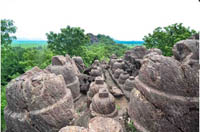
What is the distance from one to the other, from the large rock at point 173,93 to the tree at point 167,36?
1073cm

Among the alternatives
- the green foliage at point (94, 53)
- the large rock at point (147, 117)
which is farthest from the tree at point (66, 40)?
the large rock at point (147, 117)

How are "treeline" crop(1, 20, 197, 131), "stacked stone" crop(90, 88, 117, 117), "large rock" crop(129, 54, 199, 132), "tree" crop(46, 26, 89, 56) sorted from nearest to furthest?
1. "large rock" crop(129, 54, 199, 132)
2. "stacked stone" crop(90, 88, 117, 117)
3. "treeline" crop(1, 20, 197, 131)
4. "tree" crop(46, 26, 89, 56)

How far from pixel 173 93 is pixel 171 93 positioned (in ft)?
0.13

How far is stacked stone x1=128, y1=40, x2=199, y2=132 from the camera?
8.63 feet

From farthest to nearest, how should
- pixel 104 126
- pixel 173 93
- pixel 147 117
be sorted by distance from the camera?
pixel 104 126 < pixel 147 117 < pixel 173 93

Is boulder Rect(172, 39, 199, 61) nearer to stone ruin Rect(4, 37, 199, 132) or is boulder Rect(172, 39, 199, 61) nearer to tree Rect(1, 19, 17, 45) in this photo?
stone ruin Rect(4, 37, 199, 132)

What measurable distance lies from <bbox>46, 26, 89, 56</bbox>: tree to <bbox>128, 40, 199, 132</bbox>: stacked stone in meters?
15.5

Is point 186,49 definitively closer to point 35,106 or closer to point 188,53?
point 188,53

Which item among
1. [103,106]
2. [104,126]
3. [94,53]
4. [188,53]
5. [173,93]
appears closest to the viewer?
[173,93]

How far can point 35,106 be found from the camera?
2.94 meters

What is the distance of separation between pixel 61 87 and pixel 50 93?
36 cm

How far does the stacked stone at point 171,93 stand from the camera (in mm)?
2629

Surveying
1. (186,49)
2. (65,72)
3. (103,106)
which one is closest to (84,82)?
(65,72)

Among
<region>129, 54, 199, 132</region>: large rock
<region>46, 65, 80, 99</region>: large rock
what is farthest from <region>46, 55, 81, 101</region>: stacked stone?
<region>129, 54, 199, 132</region>: large rock
